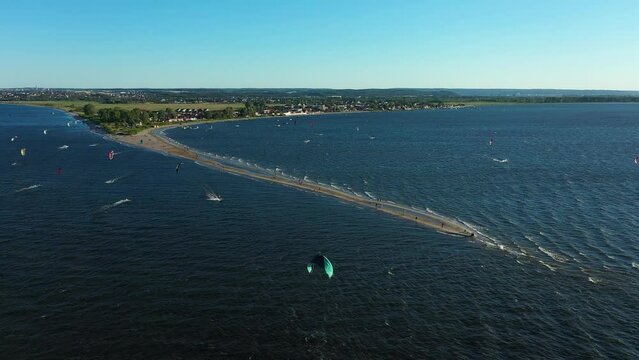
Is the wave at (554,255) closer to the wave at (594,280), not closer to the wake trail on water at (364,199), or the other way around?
the wake trail on water at (364,199)

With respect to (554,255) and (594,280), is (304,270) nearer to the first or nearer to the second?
(554,255)

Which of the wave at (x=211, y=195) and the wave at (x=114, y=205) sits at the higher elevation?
the wave at (x=114, y=205)

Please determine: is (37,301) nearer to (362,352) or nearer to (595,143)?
(362,352)

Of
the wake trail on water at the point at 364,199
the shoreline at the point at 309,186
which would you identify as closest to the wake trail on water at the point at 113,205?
the shoreline at the point at 309,186

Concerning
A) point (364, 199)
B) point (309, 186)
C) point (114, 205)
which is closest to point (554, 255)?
point (364, 199)

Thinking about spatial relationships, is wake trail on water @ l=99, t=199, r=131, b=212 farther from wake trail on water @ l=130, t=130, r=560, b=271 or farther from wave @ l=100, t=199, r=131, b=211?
wake trail on water @ l=130, t=130, r=560, b=271

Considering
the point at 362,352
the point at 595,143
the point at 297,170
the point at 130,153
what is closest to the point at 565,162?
the point at 595,143
